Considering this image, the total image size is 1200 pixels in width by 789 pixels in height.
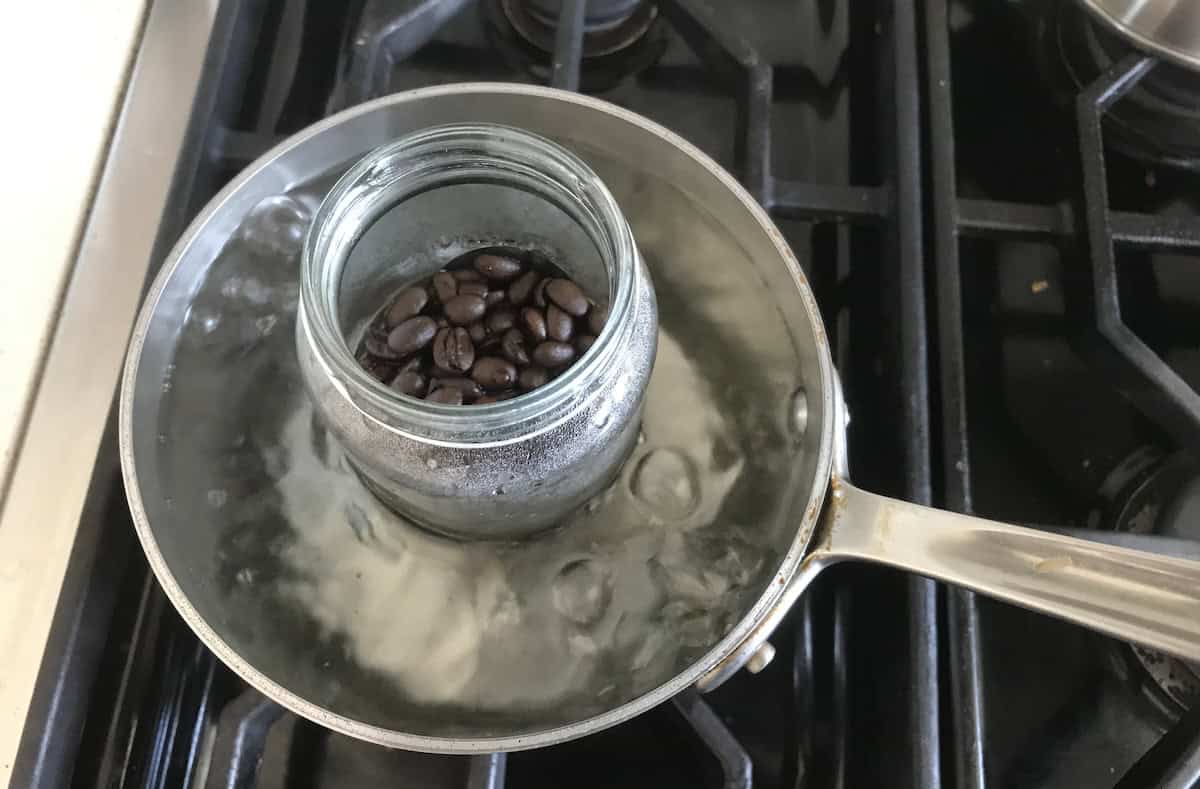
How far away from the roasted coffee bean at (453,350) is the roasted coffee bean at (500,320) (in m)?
0.01

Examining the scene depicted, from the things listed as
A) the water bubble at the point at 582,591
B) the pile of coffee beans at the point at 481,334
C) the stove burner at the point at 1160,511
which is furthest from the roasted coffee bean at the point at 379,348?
the stove burner at the point at 1160,511

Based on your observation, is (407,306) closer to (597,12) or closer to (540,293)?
(540,293)

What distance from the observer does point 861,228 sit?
0.55 metres

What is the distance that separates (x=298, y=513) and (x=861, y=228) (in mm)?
348

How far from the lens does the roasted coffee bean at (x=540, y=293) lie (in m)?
0.45

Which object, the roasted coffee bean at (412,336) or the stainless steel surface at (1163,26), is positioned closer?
the roasted coffee bean at (412,336)

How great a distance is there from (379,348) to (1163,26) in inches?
18.9

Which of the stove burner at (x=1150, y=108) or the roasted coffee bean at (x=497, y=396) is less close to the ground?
the stove burner at (x=1150, y=108)

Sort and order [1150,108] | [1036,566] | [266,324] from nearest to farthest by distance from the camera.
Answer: [1036,566] < [266,324] < [1150,108]

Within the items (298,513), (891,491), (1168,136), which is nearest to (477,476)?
(298,513)

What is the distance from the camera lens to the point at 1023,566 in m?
0.37

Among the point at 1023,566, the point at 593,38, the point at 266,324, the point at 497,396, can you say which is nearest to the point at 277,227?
the point at 266,324

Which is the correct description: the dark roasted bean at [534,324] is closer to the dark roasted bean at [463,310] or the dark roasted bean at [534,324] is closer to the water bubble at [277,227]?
the dark roasted bean at [463,310]

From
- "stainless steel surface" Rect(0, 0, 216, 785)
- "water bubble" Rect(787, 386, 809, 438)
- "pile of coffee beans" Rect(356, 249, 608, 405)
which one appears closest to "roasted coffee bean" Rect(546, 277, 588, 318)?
"pile of coffee beans" Rect(356, 249, 608, 405)
